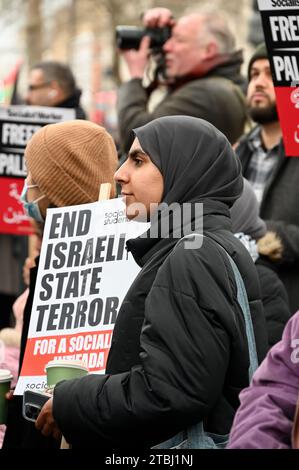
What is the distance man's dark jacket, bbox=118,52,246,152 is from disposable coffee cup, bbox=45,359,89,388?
11.0 ft

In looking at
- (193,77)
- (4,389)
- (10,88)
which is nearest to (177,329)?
(4,389)

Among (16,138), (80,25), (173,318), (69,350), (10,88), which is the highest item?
(173,318)

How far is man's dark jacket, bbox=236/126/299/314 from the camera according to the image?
22.8 feet

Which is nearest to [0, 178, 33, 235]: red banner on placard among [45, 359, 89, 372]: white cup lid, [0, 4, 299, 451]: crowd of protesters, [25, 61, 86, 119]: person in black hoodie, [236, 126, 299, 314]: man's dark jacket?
[25, 61, 86, 119]: person in black hoodie

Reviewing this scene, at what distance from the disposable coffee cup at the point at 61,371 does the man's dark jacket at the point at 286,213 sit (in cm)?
253

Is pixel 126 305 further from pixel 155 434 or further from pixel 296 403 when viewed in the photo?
pixel 296 403

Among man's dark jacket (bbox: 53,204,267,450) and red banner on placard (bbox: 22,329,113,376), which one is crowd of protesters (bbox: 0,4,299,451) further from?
red banner on placard (bbox: 22,329,113,376)

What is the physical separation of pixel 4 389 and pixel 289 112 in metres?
1.45

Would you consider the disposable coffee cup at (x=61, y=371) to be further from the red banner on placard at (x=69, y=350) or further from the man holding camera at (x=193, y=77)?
the man holding camera at (x=193, y=77)

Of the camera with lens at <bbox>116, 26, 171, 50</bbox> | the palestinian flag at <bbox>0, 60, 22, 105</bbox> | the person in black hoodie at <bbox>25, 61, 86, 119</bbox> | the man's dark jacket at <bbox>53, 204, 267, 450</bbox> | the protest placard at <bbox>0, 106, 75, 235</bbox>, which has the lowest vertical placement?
the palestinian flag at <bbox>0, 60, 22, 105</bbox>

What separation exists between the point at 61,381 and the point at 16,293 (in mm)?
6314

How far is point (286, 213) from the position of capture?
7.27 meters

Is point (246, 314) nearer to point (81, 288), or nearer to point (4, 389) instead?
point (81, 288)

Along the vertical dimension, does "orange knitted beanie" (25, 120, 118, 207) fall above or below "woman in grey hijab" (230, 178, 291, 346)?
above
